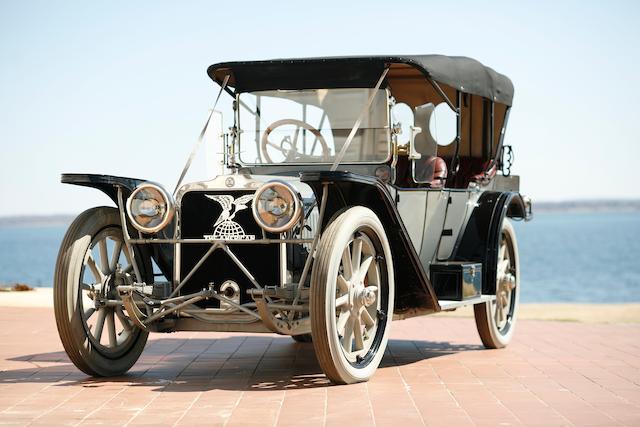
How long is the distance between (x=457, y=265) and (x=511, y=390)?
1.52m

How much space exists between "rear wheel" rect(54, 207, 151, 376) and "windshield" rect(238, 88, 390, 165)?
1381mm

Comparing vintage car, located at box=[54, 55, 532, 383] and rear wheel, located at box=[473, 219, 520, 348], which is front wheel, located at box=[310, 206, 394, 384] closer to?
vintage car, located at box=[54, 55, 532, 383]

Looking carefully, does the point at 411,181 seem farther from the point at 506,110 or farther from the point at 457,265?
the point at 506,110

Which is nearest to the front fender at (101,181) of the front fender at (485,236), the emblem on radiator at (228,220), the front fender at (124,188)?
the front fender at (124,188)

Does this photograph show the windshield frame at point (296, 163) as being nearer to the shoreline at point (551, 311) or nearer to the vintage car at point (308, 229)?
the vintage car at point (308, 229)

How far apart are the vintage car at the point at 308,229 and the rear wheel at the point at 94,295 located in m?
0.01

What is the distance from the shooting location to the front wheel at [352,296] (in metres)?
6.60

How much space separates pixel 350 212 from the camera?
6883 millimetres

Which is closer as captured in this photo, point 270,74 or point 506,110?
point 270,74

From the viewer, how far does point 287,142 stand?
330 inches

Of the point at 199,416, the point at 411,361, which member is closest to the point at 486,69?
the point at 411,361

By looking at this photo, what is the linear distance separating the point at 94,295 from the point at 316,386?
61.0 inches

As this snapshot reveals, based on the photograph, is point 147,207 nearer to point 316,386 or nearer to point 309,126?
point 316,386

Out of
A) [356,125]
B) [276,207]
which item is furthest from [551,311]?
[276,207]
